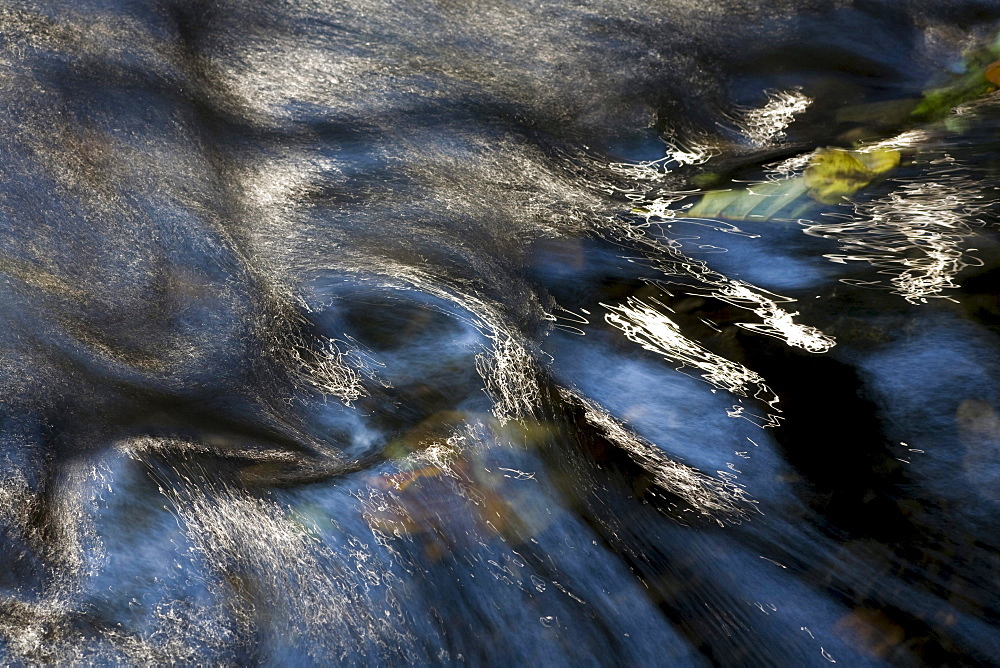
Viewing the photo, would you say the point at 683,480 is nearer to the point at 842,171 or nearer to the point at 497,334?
the point at 497,334

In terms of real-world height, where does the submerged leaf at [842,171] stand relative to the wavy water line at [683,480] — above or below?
above

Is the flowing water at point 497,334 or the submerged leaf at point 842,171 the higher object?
the submerged leaf at point 842,171

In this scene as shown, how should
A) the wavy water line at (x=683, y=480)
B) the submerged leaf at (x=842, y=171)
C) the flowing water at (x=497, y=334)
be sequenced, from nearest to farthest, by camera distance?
1. the flowing water at (x=497, y=334)
2. the wavy water line at (x=683, y=480)
3. the submerged leaf at (x=842, y=171)

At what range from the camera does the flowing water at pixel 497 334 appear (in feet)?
6.43

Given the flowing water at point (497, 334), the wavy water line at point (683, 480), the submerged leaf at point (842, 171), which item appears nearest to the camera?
the flowing water at point (497, 334)

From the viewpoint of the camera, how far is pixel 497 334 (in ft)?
8.32

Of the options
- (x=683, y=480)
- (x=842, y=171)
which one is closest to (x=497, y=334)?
(x=683, y=480)

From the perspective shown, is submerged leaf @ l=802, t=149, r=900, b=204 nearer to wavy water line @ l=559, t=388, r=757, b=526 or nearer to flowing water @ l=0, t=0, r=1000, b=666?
flowing water @ l=0, t=0, r=1000, b=666

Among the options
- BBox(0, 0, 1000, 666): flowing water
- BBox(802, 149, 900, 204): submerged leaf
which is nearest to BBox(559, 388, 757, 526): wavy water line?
BBox(0, 0, 1000, 666): flowing water

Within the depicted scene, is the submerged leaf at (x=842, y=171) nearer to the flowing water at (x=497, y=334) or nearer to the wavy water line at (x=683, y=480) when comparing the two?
the flowing water at (x=497, y=334)

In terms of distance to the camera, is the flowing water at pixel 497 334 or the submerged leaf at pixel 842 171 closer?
the flowing water at pixel 497 334

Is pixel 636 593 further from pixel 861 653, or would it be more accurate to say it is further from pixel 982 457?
pixel 982 457

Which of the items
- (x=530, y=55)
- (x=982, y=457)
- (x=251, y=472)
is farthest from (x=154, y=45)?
(x=982, y=457)

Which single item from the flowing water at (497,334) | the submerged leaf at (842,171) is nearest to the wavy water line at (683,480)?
the flowing water at (497,334)
